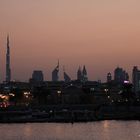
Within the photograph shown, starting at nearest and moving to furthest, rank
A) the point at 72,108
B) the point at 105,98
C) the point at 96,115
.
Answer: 1. the point at 96,115
2. the point at 72,108
3. the point at 105,98

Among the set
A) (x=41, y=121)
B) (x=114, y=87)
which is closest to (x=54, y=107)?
(x=41, y=121)

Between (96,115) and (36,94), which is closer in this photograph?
(96,115)

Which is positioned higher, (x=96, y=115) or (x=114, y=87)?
(x=114, y=87)

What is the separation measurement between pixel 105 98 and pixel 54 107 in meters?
45.4

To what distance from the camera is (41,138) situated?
62438 mm

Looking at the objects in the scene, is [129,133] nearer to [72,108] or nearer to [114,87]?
[72,108]

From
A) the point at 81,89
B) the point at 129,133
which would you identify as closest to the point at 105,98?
the point at 81,89

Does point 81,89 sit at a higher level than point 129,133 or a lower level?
higher

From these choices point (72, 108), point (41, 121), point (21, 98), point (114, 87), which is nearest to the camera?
point (41, 121)

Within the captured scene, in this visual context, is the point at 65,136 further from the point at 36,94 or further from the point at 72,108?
the point at 36,94

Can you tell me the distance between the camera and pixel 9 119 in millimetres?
91375

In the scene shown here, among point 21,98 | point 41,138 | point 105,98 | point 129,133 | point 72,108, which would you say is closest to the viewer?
point 41,138

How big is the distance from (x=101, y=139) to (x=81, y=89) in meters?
90.6

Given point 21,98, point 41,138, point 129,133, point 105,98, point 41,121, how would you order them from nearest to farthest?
point 41,138, point 129,133, point 41,121, point 21,98, point 105,98
